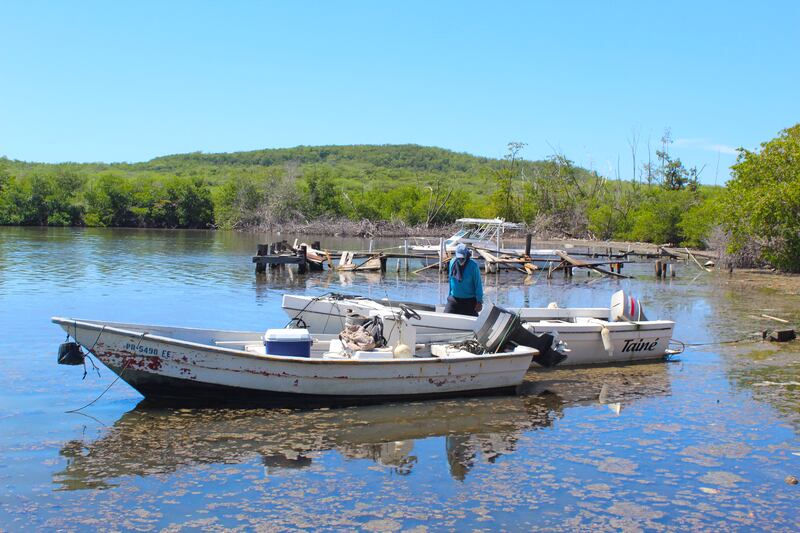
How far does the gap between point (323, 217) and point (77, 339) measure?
68550 millimetres

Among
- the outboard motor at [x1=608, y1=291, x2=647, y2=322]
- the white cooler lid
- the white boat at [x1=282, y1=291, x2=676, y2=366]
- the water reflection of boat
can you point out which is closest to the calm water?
the water reflection of boat

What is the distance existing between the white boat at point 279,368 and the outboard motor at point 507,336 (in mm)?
414

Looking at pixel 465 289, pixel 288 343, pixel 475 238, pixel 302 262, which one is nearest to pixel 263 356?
pixel 288 343

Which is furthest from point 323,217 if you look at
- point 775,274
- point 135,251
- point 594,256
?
point 775,274

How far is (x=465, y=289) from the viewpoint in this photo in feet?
44.7

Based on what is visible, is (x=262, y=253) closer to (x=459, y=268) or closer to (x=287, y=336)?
(x=459, y=268)

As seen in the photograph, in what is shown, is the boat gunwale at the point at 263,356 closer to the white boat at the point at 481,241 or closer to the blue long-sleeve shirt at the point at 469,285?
the blue long-sleeve shirt at the point at 469,285

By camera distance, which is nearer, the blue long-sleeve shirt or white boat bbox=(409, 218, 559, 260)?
the blue long-sleeve shirt

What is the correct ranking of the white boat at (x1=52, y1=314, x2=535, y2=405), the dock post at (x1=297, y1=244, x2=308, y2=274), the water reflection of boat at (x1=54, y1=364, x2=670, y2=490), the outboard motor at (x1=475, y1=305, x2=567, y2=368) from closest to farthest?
the water reflection of boat at (x1=54, y1=364, x2=670, y2=490)
the white boat at (x1=52, y1=314, x2=535, y2=405)
the outboard motor at (x1=475, y1=305, x2=567, y2=368)
the dock post at (x1=297, y1=244, x2=308, y2=274)

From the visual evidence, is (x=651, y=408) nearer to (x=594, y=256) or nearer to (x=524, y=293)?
(x=524, y=293)

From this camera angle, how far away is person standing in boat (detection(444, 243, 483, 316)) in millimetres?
13422

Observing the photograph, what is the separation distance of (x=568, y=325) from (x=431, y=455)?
19.2 feet

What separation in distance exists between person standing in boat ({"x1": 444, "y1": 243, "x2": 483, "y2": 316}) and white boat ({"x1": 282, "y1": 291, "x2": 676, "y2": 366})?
0.26 m

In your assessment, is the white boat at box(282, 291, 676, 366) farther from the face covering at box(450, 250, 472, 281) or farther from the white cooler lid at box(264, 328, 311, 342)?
the white cooler lid at box(264, 328, 311, 342)
